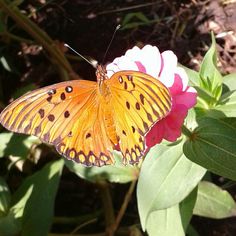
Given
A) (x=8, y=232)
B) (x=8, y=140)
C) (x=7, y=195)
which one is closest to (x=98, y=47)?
(x=8, y=140)

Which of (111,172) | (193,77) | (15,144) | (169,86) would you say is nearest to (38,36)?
(15,144)

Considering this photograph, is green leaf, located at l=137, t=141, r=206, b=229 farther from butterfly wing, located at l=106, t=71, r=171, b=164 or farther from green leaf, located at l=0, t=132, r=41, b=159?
green leaf, located at l=0, t=132, r=41, b=159

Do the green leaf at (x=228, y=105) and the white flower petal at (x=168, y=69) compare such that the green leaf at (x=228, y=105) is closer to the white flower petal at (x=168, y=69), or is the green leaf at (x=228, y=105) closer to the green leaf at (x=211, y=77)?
the green leaf at (x=211, y=77)

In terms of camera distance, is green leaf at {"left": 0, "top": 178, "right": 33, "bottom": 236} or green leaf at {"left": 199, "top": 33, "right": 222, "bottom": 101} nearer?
green leaf at {"left": 199, "top": 33, "right": 222, "bottom": 101}

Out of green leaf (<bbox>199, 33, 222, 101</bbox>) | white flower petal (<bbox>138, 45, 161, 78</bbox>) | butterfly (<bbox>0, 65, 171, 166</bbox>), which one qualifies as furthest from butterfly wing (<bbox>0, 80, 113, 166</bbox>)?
green leaf (<bbox>199, 33, 222, 101</bbox>)

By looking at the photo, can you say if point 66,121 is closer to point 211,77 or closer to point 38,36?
point 211,77

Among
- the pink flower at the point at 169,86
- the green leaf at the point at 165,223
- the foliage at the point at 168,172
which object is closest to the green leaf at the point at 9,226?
the foliage at the point at 168,172

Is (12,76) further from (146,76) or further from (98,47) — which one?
(146,76)
